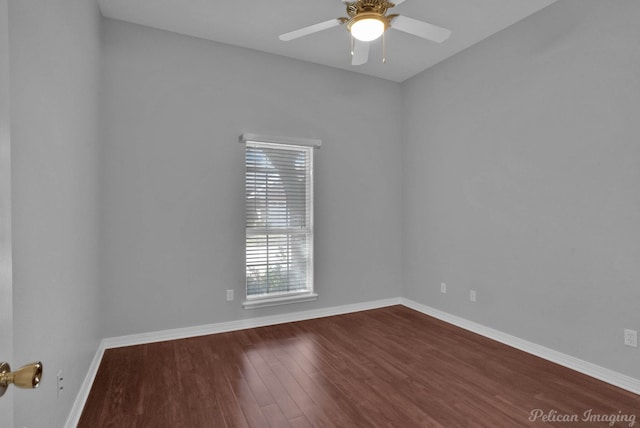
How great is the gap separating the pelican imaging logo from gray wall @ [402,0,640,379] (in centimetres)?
52

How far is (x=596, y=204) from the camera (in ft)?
8.58

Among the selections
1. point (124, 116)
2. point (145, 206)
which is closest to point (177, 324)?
point (145, 206)

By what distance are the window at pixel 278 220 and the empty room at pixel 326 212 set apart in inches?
1.0

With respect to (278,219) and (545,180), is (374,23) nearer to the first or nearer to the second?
(545,180)

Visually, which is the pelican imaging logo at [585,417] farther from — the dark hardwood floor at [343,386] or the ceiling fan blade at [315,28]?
the ceiling fan blade at [315,28]

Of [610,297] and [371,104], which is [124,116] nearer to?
[371,104]

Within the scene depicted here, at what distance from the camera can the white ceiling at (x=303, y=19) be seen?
290 cm

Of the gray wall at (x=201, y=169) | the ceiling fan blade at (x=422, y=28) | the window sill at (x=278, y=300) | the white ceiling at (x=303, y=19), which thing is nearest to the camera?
the ceiling fan blade at (x=422, y=28)

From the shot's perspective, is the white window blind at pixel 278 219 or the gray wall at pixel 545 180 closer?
the gray wall at pixel 545 180

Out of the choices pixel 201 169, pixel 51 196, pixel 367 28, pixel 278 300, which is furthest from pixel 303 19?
pixel 278 300

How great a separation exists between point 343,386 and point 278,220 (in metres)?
1.94

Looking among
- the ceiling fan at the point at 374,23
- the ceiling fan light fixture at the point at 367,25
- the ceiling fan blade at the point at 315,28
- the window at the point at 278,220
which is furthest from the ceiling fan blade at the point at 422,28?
the window at the point at 278,220

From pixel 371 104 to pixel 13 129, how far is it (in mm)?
3837

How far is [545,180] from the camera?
117 inches
